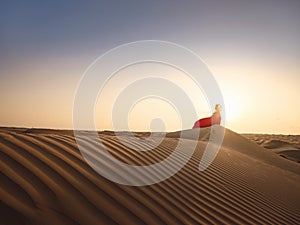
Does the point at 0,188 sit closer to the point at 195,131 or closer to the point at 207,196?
the point at 207,196

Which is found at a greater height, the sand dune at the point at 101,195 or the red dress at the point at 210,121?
the red dress at the point at 210,121

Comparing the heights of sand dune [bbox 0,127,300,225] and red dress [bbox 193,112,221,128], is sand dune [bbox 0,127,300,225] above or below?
below

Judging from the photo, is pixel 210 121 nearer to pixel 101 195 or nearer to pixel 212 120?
pixel 212 120

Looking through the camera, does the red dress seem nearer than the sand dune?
No

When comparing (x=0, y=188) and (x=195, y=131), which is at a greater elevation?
(x=195, y=131)

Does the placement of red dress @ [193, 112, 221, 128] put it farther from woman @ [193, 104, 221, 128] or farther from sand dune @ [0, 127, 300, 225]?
sand dune @ [0, 127, 300, 225]

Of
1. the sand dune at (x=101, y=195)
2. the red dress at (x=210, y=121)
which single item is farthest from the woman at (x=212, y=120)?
the sand dune at (x=101, y=195)

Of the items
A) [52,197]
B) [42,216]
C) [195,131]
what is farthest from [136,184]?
[195,131]

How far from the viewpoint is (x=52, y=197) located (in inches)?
87.4

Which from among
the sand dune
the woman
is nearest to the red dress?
the woman

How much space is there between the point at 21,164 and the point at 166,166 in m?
2.25

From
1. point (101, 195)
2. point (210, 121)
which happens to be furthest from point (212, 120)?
point (101, 195)

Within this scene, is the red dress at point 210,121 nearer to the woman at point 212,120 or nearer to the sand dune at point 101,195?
the woman at point 212,120

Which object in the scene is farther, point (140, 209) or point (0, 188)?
point (140, 209)
